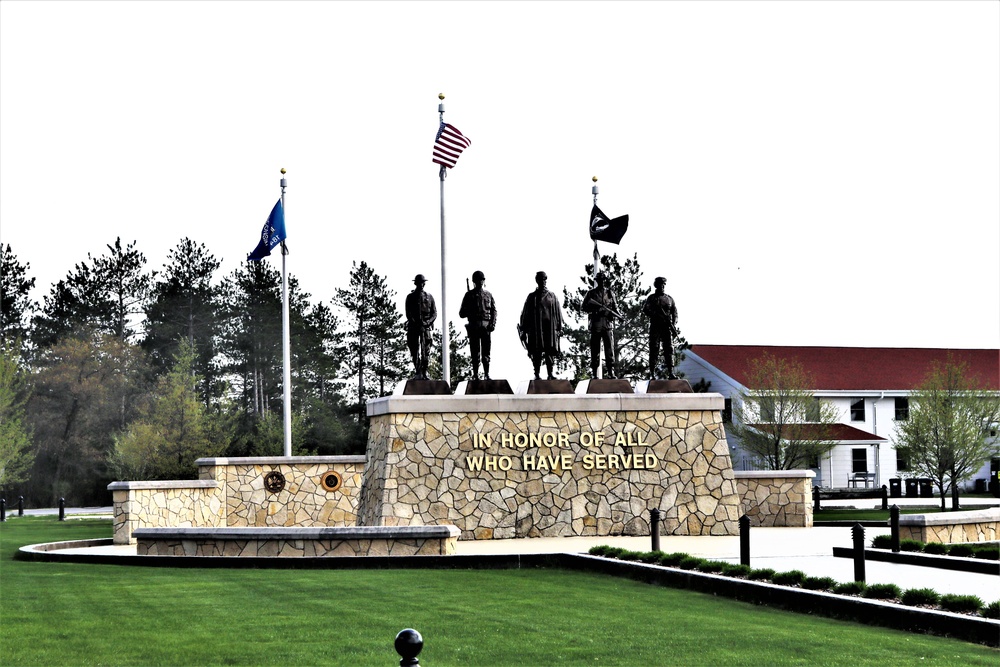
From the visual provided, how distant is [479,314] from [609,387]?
9.43 feet

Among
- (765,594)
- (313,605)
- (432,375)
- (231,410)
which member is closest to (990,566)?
(765,594)

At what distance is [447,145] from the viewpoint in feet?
92.2

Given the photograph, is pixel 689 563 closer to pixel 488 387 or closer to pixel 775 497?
pixel 488 387

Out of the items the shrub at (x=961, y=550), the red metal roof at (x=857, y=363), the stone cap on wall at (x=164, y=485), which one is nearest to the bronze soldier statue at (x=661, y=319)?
the shrub at (x=961, y=550)

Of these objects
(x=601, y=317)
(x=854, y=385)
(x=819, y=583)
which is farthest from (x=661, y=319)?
(x=854, y=385)

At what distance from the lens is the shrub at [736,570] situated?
14.8 meters

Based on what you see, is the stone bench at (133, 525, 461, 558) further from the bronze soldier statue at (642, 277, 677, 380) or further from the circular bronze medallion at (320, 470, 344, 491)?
the circular bronze medallion at (320, 470, 344, 491)

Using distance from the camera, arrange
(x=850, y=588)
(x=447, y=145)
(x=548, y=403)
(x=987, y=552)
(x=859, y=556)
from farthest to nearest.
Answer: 1. (x=447, y=145)
2. (x=548, y=403)
3. (x=987, y=552)
4. (x=859, y=556)
5. (x=850, y=588)

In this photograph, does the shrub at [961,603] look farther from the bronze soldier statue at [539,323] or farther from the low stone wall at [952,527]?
the bronze soldier statue at [539,323]

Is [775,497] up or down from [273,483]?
down

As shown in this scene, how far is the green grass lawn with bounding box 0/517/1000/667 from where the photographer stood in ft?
32.9

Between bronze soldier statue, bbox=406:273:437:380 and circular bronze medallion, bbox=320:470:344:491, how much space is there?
576cm

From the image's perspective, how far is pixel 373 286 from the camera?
62.2 metres

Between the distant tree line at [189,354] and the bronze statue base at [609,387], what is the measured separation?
29179 mm
